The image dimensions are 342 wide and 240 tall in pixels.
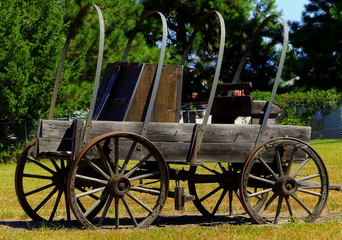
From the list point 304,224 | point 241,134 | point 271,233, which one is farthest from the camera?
point 241,134

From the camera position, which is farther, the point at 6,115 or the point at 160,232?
the point at 6,115

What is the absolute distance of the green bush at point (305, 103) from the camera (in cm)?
2853

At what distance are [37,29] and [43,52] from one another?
1070 mm

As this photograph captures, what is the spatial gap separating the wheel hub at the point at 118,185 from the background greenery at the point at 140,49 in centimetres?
1553

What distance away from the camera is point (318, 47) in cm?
3341

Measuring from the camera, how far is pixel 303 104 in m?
29.0

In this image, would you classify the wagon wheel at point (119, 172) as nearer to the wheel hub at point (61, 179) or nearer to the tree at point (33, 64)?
the wheel hub at point (61, 179)

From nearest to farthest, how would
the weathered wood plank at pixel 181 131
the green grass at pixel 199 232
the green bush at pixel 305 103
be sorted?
1. the green grass at pixel 199 232
2. the weathered wood plank at pixel 181 131
3. the green bush at pixel 305 103

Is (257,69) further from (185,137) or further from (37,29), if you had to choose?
(185,137)

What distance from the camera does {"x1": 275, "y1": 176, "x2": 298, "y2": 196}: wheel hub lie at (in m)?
8.06

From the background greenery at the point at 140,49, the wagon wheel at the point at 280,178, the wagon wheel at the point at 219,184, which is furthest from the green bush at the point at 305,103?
the wagon wheel at the point at 280,178

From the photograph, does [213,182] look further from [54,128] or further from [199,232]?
[54,128]

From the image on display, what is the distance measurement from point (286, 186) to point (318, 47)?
2622 centimetres

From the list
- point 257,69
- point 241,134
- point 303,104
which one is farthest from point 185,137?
point 257,69
